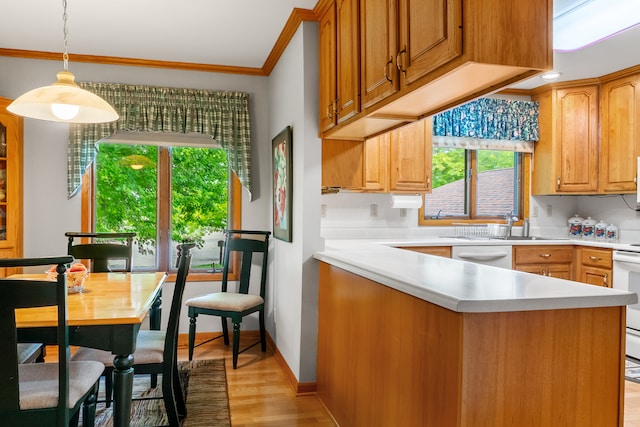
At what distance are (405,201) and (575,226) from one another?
1945 mm

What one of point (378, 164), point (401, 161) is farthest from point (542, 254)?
point (378, 164)

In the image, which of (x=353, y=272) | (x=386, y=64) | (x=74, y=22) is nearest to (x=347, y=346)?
(x=353, y=272)

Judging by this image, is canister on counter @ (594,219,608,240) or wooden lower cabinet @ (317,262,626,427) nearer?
wooden lower cabinet @ (317,262,626,427)

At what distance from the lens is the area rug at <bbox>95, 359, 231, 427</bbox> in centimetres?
265

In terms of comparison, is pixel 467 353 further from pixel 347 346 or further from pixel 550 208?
pixel 550 208

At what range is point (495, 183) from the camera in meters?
4.90

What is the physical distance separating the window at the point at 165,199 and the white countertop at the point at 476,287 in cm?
227

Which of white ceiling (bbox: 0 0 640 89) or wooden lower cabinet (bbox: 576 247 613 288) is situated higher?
white ceiling (bbox: 0 0 640 89)

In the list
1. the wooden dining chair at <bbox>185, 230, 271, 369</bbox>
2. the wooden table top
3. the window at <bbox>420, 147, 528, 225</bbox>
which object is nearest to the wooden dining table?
the wooden table top

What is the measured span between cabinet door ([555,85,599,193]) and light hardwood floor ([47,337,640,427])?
1984 mm

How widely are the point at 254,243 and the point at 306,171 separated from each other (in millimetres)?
1208

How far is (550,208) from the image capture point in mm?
4961

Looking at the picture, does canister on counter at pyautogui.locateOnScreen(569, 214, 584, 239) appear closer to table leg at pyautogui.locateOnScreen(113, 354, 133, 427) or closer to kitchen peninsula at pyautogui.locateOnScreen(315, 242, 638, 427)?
kitchen peninsula at pyautogui.locateOnScreen(315, 242, 638, 427)

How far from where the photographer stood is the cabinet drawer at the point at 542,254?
13.7 ft
